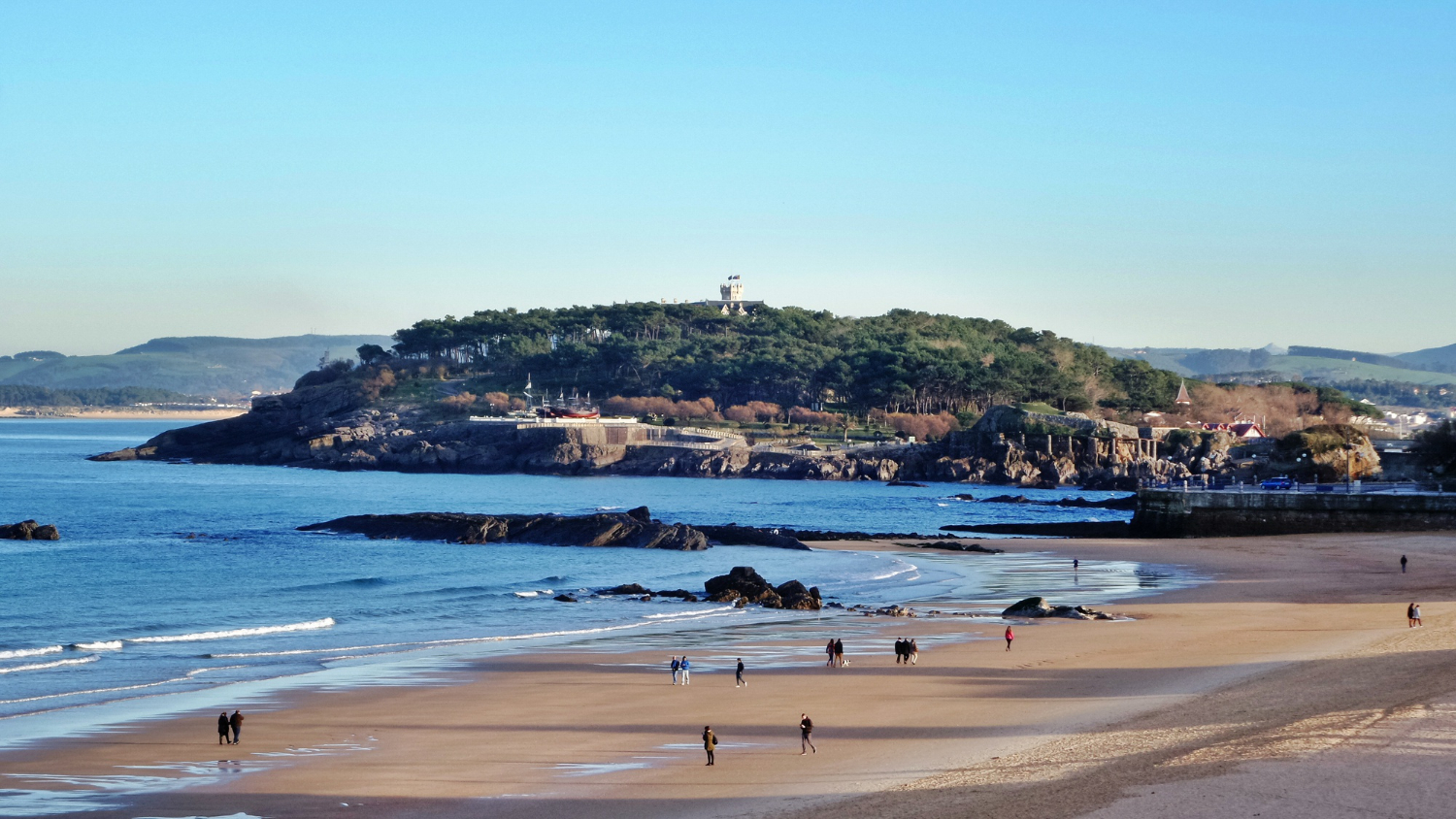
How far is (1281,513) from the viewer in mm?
52125

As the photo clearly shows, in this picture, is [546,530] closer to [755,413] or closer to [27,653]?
[27,653]

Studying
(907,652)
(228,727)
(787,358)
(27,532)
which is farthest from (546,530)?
(787,358)

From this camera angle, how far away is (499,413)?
431 ft

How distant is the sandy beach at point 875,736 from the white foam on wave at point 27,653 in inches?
Answer: 335

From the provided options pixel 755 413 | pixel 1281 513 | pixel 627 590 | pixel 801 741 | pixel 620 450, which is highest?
A: pixel 755 413

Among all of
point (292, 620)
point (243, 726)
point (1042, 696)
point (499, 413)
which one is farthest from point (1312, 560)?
point (499, 413)

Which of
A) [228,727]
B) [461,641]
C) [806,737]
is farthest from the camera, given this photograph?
[461,641]

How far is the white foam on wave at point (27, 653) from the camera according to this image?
27094 mm

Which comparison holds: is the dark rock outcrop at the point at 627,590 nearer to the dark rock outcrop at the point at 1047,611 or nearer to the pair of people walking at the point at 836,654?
the dark rock outcrop at the point at 1047,611

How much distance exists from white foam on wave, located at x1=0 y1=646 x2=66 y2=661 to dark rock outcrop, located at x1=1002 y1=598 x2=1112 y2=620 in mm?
23169

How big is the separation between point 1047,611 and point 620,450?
8429 cm

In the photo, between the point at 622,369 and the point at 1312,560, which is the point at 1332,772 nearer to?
the point at 1312,560

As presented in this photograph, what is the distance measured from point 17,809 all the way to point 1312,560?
129 feet

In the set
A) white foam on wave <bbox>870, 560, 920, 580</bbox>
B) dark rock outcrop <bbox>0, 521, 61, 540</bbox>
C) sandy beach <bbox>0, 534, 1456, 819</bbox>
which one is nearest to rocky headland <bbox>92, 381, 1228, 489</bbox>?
white foam on wave <bbox>870, 560, 920, 580</bbox>
